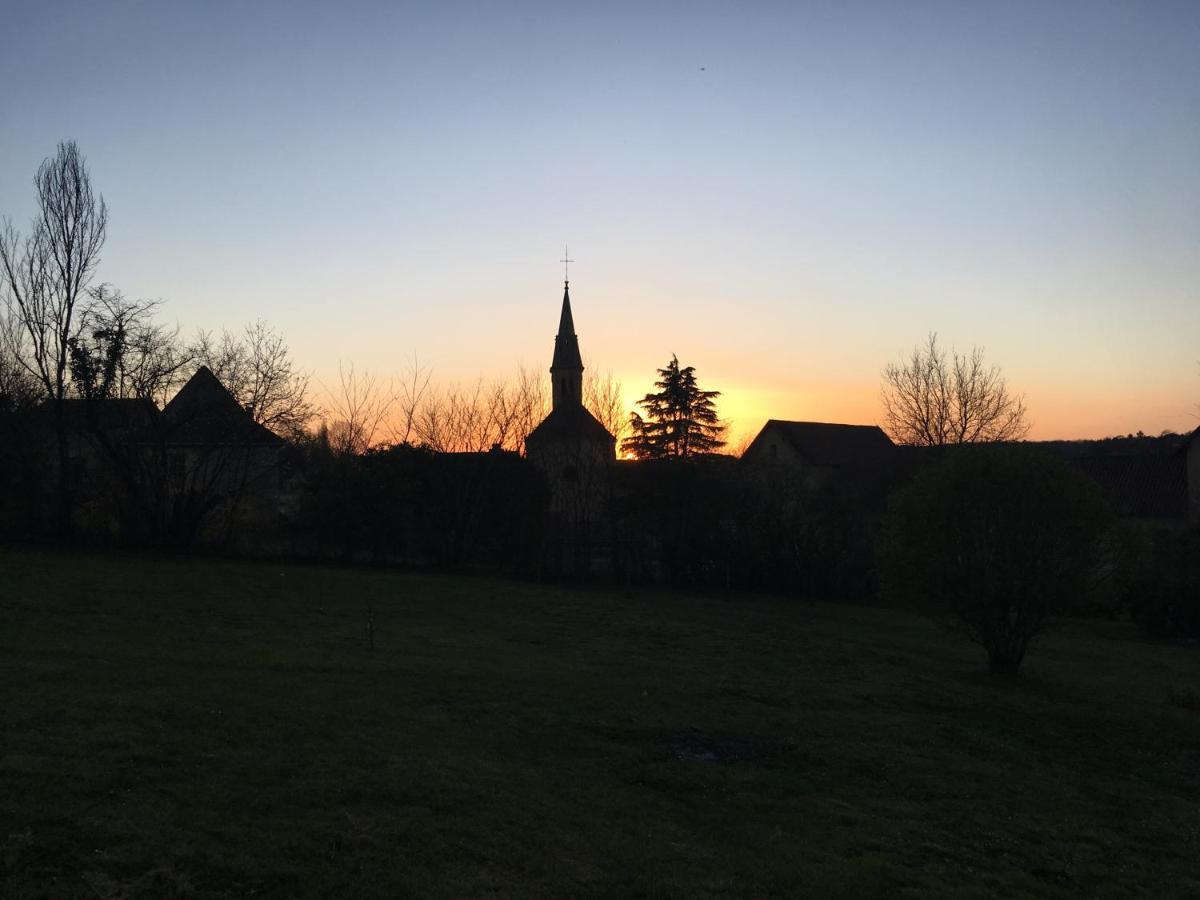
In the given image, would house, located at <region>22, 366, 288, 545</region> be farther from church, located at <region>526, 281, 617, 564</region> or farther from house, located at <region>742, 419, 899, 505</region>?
house, located at <region>742, 419, 899, 505</region>

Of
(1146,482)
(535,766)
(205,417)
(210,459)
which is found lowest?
(535,766)

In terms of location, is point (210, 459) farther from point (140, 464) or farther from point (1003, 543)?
point (1003, 543)

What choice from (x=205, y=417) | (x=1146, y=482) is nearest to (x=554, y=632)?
(x=205, y=417)

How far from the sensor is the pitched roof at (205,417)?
31453 millimetres

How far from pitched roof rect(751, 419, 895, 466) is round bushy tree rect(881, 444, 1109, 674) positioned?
40992 millimetres

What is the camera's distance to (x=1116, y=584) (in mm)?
21281

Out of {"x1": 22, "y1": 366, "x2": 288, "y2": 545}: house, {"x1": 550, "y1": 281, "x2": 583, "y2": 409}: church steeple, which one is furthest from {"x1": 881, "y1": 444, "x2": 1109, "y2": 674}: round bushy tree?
{"x1": 550, "y1": 281, "x2": 583, "y2": 409}: church steeple

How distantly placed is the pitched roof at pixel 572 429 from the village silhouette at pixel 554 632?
184mm

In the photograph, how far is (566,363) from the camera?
7375 centimetres

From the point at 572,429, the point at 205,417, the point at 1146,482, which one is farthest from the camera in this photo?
the point at 1146,482

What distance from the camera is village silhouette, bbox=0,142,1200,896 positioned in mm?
8234

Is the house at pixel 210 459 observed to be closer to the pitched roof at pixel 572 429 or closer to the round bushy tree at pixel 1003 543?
the pitched roof at pixel 572 429

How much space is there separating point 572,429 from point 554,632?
23063 millimetres

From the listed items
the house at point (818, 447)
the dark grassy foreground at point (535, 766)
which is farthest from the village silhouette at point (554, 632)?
the house at point (818, 447)
